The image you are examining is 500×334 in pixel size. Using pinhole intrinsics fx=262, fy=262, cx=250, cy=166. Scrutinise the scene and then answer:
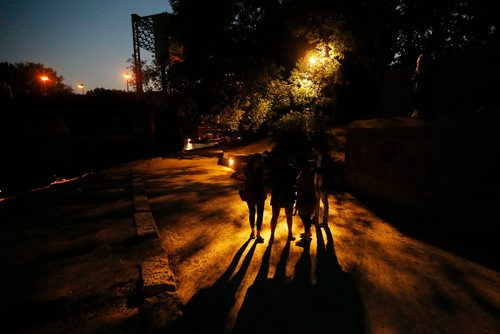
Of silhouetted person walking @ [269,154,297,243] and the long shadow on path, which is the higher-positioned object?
silhouetted person walking @ [269,154,297,243]

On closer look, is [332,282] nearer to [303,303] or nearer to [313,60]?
[303,303]

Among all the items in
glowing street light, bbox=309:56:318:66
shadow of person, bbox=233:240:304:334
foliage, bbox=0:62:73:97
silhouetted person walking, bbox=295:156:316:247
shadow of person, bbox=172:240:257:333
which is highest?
foliage, bbox=0:62:73:97

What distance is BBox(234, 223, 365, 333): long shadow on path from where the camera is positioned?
10.4 feet

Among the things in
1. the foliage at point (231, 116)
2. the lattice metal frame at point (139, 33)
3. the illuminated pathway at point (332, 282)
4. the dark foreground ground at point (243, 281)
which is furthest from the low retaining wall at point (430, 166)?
the lattice metal frame at point (139, 33)

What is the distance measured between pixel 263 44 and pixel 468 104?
9919mm

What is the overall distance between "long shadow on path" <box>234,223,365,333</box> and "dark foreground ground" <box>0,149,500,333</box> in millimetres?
15

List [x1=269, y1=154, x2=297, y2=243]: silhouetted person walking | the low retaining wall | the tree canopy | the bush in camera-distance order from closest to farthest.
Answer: [x1=269, y1=154, x2=297, y2=243]: silhouetted person walking → the low retaining wall → the tree canopy → the bush

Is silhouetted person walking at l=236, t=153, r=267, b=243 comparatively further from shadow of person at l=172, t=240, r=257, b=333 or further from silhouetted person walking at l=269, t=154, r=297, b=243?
shadow of person at l=172, t=240, r=257, b=333

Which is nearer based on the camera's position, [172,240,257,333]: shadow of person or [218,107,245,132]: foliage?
[172,240,257,333]: shadow of person

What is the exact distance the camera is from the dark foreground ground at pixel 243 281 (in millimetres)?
3244

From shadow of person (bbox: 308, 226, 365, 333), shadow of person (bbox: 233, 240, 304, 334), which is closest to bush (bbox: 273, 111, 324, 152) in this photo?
shadow of person (bbox: 308, 226, 365, 333)

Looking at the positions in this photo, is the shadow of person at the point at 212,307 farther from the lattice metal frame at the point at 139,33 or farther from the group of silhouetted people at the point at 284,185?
the lattice metal frame at the point at 139,33

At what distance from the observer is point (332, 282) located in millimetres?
4070

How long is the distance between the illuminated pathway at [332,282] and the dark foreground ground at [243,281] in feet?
0.06
